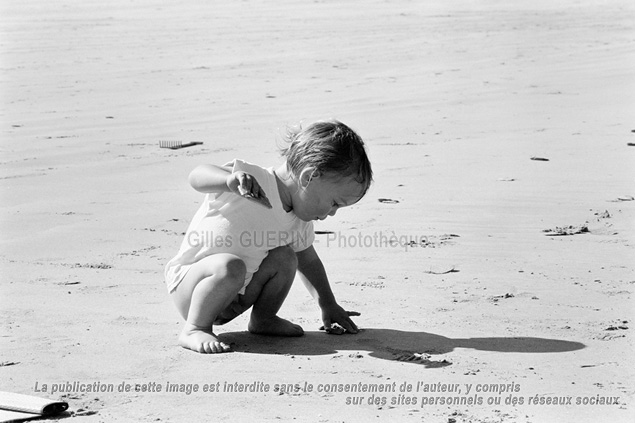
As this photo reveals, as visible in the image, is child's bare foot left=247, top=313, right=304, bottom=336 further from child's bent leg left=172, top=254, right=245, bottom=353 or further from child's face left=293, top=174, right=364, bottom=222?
child's face left=293, top=174, right=364, bottom=222

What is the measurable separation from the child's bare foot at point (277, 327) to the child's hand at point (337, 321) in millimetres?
103

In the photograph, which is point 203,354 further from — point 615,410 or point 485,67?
point 485,67

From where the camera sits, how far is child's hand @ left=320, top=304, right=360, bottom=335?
3.60 meters

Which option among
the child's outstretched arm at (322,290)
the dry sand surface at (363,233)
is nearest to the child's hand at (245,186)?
the child's outstretched arm at (322,290)

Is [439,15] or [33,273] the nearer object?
[33,273]

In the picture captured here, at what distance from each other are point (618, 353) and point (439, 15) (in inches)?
577

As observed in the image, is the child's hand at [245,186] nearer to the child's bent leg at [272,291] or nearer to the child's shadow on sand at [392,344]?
the child's bent leg at [272,291]

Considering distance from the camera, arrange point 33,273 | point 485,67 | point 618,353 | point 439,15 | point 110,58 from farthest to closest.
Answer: point 439,15 < point 110,58 < point 485,67 < point 33,273 < point 618,353

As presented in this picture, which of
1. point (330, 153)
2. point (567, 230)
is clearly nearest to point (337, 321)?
point (330, 153)

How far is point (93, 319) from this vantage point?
372 centimetres

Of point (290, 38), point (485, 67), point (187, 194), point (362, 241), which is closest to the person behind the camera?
point (362, 241)

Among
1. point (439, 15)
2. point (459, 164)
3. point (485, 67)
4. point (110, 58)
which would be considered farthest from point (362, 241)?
point (439, 15)

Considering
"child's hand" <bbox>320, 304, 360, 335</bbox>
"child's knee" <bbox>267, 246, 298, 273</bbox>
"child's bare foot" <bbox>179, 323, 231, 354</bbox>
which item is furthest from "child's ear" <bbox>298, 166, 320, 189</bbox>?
"child's bare foot" <bbox>179, 323, 231, 354</bbox>

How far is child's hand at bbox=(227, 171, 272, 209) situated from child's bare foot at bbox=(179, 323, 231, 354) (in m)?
0.50
